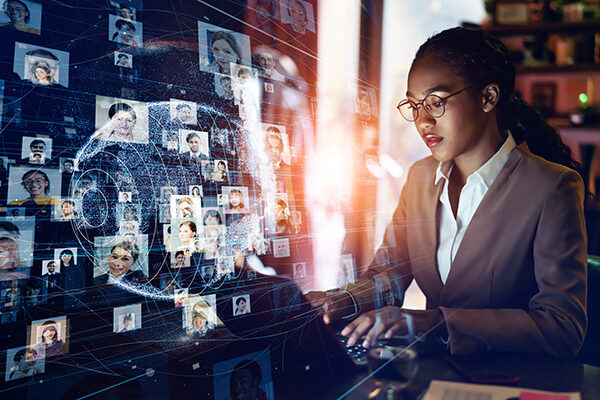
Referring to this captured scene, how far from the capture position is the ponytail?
1105 millimetres

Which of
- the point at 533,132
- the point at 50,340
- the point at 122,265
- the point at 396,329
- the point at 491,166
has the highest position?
the point at 533,132

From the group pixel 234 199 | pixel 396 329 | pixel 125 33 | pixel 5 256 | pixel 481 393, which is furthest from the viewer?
pixel 396 329

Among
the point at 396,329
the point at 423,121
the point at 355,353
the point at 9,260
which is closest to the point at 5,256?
the point at 9,260

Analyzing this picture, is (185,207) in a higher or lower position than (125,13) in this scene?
lower

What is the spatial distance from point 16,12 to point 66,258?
1.20ft

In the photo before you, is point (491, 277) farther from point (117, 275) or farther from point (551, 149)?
point (117, 275)

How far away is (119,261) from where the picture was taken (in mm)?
627

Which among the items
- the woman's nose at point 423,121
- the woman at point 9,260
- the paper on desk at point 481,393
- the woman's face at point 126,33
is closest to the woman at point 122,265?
the woman at point 9,260

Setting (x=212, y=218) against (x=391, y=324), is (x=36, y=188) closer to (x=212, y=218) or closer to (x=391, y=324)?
(x=212, y=218)

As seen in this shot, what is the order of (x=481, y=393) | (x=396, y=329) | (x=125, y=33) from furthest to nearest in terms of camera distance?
1. (x=396, y=329)
2. (x=481, y=393)
3. (x=125, y=33)

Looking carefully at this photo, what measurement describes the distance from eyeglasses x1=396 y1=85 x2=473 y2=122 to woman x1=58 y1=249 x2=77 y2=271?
84cm

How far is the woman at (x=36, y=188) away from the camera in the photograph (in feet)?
1.83

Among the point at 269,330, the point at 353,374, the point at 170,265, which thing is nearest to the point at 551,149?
the point at 353,374

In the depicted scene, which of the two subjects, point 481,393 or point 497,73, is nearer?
point 481,393
